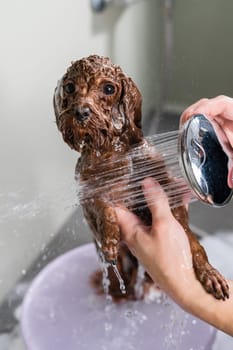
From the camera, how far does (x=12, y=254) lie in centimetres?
118

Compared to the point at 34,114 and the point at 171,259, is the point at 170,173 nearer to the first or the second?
the point at 171,259

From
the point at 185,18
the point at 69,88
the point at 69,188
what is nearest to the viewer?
the point at 69,88

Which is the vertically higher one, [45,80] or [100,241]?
[45,80]

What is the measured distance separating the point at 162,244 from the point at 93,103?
0.23m

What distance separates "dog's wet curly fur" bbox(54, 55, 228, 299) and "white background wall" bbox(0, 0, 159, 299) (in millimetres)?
121

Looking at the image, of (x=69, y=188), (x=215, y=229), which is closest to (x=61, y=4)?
(x=69, y=188)

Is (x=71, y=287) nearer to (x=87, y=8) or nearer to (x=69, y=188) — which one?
(x=69, y=188)

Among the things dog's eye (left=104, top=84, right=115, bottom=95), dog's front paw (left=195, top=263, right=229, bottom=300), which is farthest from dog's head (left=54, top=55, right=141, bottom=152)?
dog's front paw (left=195, top=263, right=229, bottom=300)

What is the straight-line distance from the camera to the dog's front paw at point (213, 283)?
30.3 inches

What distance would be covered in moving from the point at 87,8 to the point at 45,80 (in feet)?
0.70

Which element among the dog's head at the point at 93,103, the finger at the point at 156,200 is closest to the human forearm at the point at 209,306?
the finger at the point at 156,200

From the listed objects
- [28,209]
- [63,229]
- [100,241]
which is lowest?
[63,229]

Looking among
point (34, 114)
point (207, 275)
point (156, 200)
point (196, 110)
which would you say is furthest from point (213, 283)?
point (34, 114)

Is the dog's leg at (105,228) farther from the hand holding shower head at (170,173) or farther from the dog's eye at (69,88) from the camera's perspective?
the dog's eye at (69,88)
